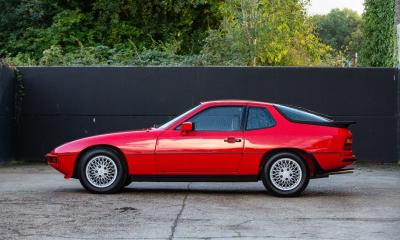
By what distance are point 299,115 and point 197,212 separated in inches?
107

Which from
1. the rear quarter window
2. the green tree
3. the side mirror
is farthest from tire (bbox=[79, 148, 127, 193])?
the green tree

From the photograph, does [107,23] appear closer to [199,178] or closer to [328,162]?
[199,178]

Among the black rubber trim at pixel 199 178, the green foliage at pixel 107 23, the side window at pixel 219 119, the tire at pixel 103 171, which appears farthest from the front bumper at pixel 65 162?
the green foliage at pixel 107 23

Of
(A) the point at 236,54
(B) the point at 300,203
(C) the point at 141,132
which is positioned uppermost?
(A) the point at 236,54

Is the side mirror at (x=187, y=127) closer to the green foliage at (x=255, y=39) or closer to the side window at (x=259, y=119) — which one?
the side window at (x=259, y=119)

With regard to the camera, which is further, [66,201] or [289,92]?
[289,92]

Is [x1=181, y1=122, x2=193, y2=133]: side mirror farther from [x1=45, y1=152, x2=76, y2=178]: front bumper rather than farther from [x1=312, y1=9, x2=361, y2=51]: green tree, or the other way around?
[x1=312, y1=9, x2=361, y2=51]: green tree

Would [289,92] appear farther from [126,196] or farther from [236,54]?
[126,196]

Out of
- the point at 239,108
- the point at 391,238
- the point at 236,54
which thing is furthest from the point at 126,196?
the point at 236,54

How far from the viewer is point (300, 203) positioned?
34.4ft

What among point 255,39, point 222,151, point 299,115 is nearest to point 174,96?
point 255,39

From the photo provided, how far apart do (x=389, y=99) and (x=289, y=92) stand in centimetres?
224

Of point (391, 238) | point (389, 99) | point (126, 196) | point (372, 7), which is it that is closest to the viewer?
point (391, 238)

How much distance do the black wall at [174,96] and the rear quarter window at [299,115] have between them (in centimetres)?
641
